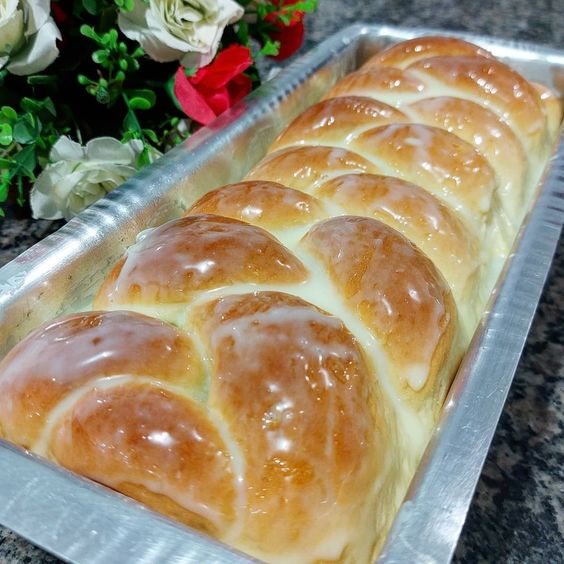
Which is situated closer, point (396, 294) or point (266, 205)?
point (396, 294)

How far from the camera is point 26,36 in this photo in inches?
34.1

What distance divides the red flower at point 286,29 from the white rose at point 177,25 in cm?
18

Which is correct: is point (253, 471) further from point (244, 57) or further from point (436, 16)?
point (436, 16)

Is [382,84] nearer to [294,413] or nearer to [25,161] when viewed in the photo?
[25,161]

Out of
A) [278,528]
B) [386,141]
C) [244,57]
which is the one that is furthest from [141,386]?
[244,57]

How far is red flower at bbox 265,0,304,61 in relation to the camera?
3.65 ft

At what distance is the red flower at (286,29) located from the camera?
1113mm

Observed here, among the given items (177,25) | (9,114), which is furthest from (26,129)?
(177,25)

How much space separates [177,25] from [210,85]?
0.37ft

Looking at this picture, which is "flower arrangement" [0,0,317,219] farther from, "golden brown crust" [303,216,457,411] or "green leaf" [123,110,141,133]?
"golden brown crust" [303,216,457,411]

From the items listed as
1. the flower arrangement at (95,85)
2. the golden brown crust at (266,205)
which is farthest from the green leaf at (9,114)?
the golden brown crust at (266,205)

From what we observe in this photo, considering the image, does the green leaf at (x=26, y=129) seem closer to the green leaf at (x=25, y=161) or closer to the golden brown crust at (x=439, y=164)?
the green leaf at (x=25, y=161)

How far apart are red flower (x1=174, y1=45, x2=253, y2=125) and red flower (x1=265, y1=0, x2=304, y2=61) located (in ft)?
0.42

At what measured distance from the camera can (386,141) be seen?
33.4 inches
